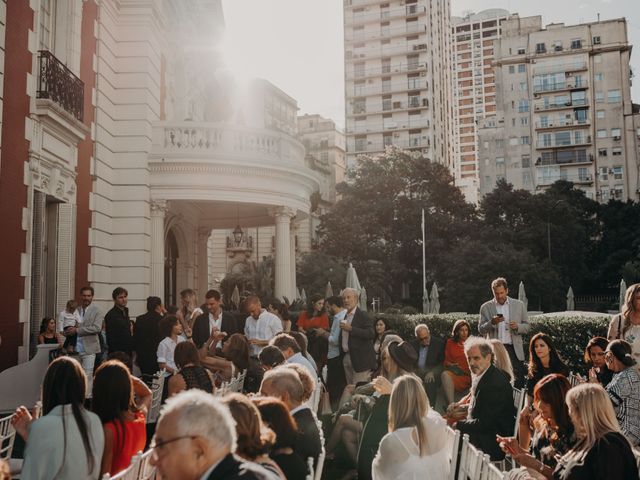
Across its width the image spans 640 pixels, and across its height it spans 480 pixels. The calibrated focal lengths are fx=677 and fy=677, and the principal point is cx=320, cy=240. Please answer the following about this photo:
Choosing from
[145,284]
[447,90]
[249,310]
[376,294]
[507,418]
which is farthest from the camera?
[447,90]

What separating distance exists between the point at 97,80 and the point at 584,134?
6778cm

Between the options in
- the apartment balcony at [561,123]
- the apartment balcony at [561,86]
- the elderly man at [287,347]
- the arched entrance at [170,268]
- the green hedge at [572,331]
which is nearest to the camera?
the elderly man at [287,347]

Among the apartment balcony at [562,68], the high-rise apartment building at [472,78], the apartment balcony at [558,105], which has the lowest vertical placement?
the apartment balcony at [558,105]

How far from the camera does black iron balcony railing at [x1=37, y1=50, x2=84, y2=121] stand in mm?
11070

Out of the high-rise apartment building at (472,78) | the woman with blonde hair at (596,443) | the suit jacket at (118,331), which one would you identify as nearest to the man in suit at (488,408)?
the woman with blonde hair at (596,443)

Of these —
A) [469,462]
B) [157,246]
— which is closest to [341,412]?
[469,462]

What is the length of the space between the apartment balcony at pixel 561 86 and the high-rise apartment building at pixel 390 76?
38.3 feet

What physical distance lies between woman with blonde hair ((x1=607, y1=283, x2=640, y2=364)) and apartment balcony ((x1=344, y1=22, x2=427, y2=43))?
73.9 m

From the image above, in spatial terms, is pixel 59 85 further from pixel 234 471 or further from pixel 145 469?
pixel 234 471

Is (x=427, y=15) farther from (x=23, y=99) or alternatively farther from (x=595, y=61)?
(x=23, y=99)

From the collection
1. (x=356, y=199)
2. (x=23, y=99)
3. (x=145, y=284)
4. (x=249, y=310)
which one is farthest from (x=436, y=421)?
(x=356, y=199)

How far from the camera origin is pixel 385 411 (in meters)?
5.41

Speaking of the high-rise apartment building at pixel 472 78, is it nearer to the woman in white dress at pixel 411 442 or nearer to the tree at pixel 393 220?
the tree at pixel 393 220

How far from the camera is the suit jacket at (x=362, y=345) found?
9156 mm
